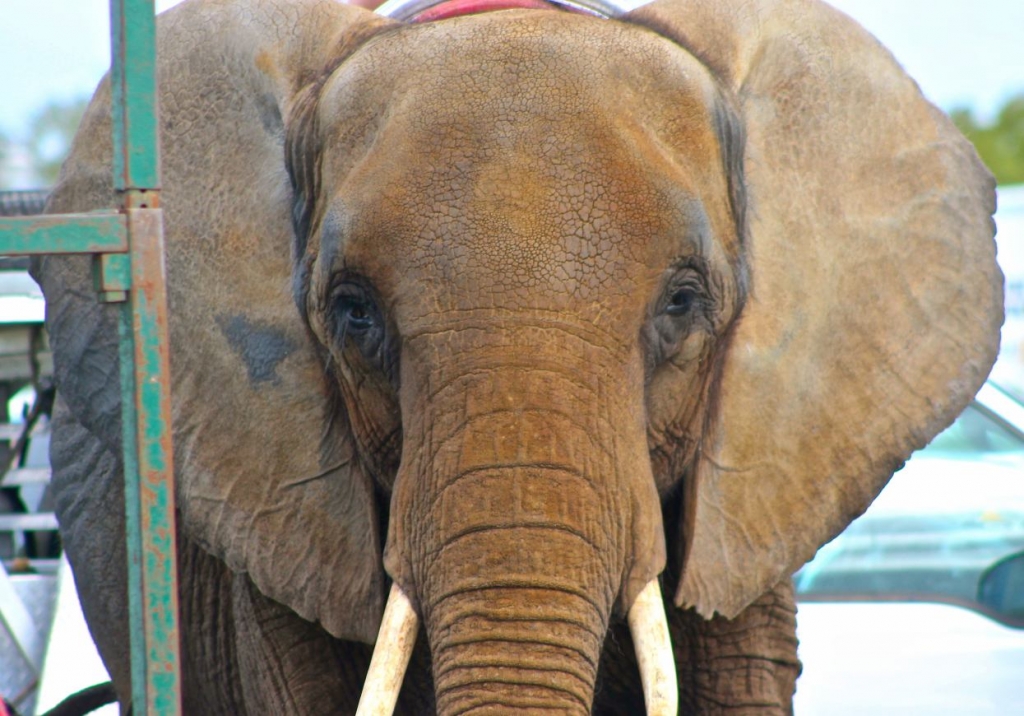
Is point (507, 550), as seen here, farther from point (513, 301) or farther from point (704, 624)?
point (704, 624)

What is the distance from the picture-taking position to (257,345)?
288cm

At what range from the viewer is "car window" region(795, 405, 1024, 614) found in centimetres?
485

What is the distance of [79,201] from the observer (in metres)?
3.12

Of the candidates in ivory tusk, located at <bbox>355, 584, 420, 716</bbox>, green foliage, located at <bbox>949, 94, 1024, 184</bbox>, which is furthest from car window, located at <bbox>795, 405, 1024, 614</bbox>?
green foliage, located at <bbox>949, 94, 1024, 184</bbox>

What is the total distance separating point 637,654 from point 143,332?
2.94 ft

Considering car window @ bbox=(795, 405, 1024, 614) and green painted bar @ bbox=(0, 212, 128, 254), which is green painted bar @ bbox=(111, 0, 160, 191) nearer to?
green painted bar @ bbox=(0, 212, 128, 254)

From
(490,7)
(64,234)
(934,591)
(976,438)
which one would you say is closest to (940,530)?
(934,591)

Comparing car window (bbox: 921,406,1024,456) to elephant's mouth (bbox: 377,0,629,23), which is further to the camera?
car window (bbox: 921,406,1024,456)

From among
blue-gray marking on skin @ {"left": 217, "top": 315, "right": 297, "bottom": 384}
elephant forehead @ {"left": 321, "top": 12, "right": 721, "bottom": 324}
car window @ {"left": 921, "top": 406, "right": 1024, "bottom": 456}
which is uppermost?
elephant forehead @ {"left": 321, "top": 12, "right": 721, "bottom": 324}

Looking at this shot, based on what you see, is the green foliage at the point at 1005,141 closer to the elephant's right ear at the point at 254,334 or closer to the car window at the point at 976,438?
the car window at the point at 976,438

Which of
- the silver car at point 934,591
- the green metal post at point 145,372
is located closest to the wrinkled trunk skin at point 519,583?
the green metal post at point 145,372

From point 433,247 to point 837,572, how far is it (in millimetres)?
2926

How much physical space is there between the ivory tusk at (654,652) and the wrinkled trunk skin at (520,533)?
77 millimetres

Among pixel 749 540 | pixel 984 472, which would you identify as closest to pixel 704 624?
pixel 749 540
